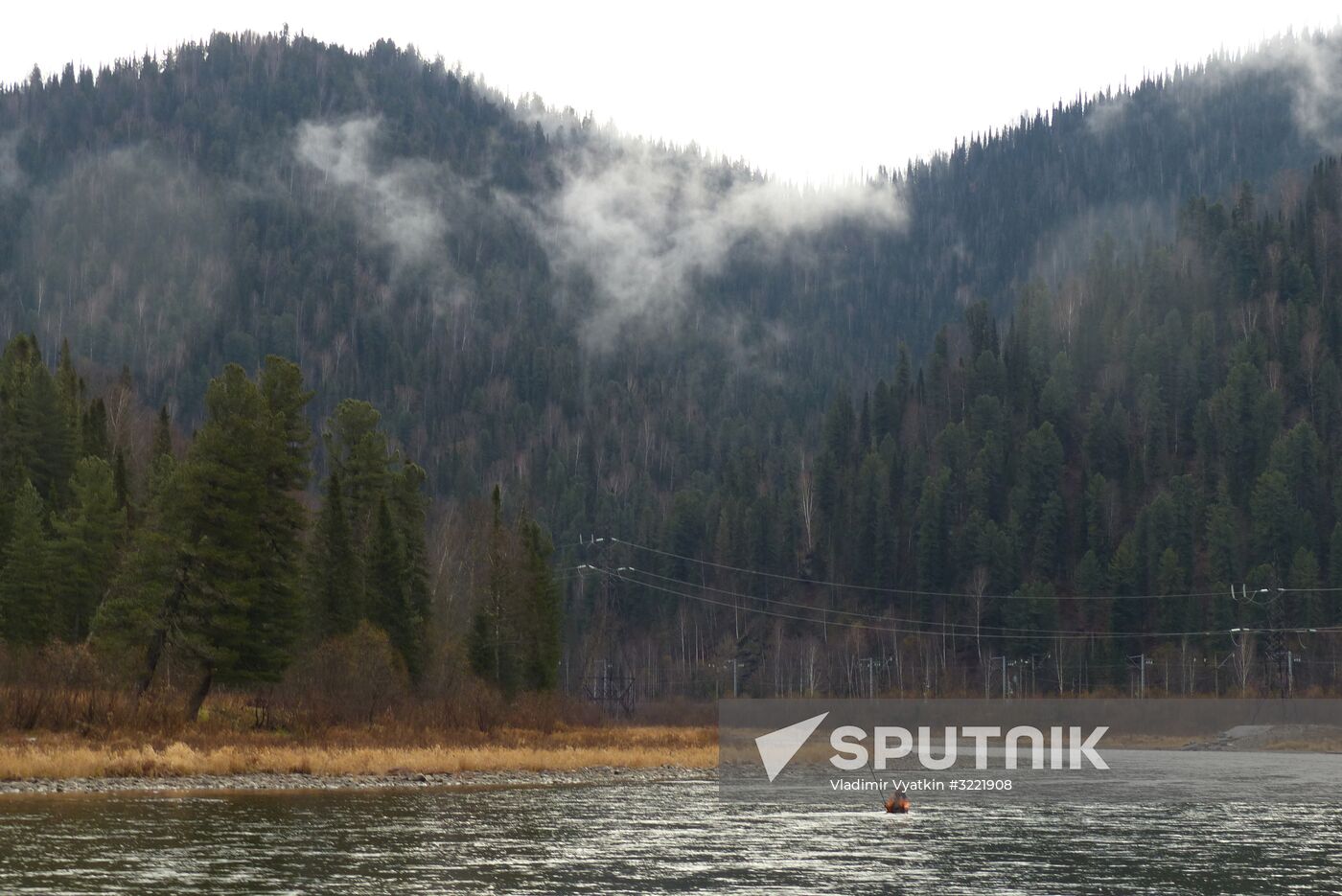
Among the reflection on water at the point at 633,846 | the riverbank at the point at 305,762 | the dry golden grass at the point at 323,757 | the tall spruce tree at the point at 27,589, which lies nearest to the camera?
the reflection on water at the point at 633,846

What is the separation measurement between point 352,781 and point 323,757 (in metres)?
3.67

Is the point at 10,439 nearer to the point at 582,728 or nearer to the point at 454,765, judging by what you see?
the point at 582,728

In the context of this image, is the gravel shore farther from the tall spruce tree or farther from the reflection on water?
the tall spruce tree

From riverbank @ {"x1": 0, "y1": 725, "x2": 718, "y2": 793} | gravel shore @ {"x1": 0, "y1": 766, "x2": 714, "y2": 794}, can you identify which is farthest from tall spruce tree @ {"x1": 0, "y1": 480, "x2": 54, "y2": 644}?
gravel shore @ {"x1": 0, "y1": 766, "x2": 714, "y2": 794}

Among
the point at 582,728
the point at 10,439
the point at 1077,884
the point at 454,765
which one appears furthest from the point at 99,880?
the point at 10,439

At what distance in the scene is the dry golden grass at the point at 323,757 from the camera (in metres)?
64.3

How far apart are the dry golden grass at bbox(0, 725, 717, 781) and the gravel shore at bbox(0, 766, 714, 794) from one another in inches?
29.3

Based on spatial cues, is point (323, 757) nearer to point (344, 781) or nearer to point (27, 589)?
point (344, 781)

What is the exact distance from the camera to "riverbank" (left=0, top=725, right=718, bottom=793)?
63.7 metres

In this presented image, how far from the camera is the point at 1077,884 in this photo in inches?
1574

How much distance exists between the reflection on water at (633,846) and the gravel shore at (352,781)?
10.3 feet

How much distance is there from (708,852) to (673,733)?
7337 centimetres

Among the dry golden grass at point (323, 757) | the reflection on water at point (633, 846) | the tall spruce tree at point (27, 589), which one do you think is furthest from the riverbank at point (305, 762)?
the tall spruce tree at point (27, 589)

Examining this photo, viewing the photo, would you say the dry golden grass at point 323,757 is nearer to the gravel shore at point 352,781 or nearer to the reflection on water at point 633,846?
the gravel shore at point 352,781
